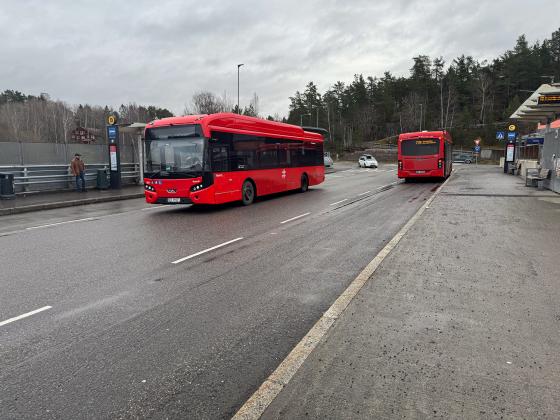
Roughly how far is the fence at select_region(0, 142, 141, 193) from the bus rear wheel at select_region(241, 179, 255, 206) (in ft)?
33.1

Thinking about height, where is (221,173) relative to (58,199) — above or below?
above

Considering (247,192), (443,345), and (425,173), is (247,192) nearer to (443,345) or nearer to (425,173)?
(443,345)

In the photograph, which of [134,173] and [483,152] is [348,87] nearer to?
[483,152]

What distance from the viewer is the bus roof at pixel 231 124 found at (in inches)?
518

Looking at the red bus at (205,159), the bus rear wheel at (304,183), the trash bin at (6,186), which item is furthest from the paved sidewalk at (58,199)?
the bus rear wheel at (304,183)

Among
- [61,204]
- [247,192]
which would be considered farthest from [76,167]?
[247,192]

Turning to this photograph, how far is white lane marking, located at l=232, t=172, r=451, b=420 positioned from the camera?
9.30 ft

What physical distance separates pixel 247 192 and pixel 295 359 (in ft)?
39.2

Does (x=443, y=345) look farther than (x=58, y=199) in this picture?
No

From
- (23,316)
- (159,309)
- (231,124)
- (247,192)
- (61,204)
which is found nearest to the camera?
(23,316)

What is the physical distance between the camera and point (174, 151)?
13164 millimetres

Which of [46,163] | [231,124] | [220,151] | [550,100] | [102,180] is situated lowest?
[102,180]

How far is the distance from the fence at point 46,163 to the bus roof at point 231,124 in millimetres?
8594

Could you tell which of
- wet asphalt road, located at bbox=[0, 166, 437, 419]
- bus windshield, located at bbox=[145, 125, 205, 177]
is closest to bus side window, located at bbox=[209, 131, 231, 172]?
bus windshield, located at bbox=[145, 125, 205, 177]
